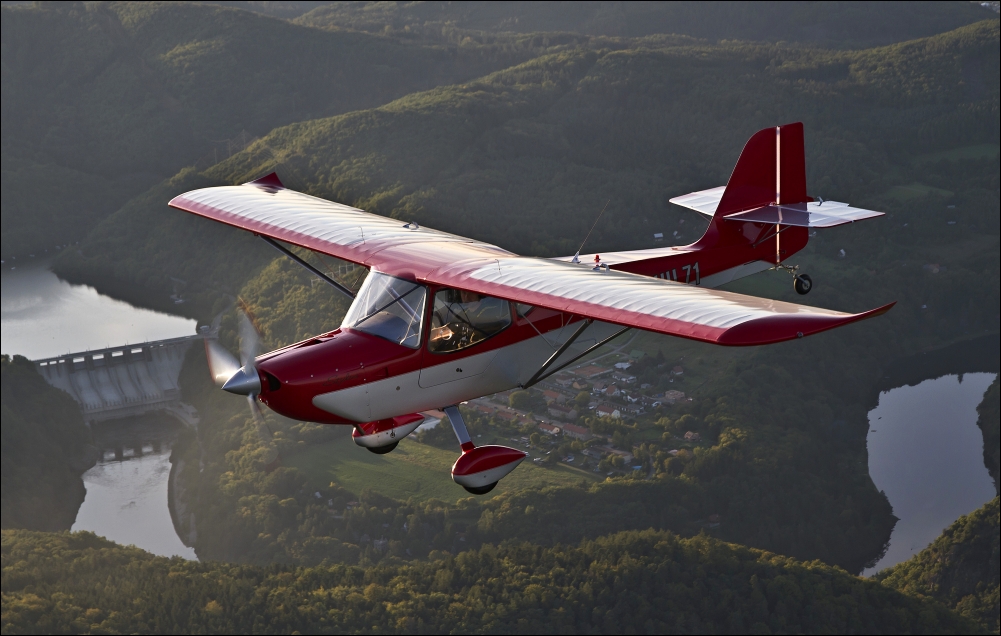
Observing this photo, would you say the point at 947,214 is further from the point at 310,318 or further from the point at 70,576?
the point at 70,576

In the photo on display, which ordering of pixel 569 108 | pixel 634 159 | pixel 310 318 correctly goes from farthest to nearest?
1. pixel 569 108
2. pixel 634 159
3. pixel 310 318

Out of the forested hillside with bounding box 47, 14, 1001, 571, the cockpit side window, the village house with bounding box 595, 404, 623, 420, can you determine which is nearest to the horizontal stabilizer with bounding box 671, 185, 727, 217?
the cockpit side window

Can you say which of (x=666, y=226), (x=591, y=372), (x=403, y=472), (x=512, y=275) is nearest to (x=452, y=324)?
(x=512, y=275)

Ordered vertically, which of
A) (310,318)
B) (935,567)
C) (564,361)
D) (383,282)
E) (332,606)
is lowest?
(935,567)

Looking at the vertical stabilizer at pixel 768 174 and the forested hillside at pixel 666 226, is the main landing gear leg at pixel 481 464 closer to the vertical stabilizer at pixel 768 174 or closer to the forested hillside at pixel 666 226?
the vertical stabilizer at pixel 768 174

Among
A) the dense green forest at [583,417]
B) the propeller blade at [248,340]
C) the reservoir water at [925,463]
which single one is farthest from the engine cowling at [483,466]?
the reservoir water at [925,463]

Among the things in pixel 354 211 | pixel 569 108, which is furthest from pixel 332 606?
pixel 569 108
